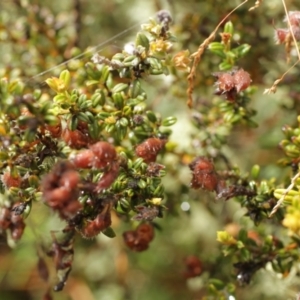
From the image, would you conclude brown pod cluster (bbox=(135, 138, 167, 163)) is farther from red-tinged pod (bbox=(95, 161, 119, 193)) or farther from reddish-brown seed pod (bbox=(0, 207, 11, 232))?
reddish-brown seed pod (bbox=(0, 207, 11, 232))

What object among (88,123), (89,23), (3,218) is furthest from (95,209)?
(89,23)

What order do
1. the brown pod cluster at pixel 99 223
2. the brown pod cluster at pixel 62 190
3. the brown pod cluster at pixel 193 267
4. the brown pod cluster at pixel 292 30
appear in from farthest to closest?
the brown pod cluster at pixel 193 267
the brown pod cluster at pixel 292 30
the brown pod cluster at pixel 99 223
the brown pod cluster at pixel 62 190

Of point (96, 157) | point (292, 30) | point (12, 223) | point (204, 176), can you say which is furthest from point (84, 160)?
point (292, 30)

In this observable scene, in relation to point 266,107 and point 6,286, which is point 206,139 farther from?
point 6,286

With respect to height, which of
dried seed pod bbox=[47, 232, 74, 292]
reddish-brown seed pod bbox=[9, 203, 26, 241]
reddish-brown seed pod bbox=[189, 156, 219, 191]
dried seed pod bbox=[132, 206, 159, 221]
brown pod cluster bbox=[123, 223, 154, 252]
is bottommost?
brown pod cluster bbox=[123, 223, 154, 252]

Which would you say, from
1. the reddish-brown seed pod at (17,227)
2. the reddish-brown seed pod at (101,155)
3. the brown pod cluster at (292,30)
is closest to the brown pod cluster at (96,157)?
the reddish-brown seed pod at (101,155)

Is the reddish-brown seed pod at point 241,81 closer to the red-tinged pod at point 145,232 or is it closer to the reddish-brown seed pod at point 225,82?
the reddish-brown seed pod at point 225,82

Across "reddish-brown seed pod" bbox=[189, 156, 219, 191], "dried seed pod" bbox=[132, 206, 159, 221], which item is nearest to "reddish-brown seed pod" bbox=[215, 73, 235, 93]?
"reddish-brown seed pod" bbox=[189, 156, 219, 191]
